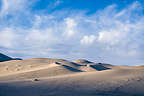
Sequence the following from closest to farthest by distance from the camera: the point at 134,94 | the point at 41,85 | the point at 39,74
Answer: the point at 134,94 → the point at 41,85 → the point at 39,74

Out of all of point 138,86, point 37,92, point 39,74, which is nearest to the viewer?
point 37,92

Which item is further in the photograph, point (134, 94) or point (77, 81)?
point (77, 81)

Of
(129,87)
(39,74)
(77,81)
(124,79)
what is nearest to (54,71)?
(39,74)

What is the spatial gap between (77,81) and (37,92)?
15.0 feet

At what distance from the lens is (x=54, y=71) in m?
23.6

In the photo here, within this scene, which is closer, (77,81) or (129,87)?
(129,87)

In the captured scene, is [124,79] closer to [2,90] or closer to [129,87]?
[129,87]

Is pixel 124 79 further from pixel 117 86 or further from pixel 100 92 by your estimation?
pixel 100 92

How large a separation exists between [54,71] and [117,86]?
10975 mm

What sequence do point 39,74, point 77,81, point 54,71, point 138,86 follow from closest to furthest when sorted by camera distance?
point 138,86 < point 77,81 < point 39,74 < point 54,71

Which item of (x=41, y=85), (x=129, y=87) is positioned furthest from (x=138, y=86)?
(x=41, y=85)

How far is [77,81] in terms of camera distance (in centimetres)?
1559

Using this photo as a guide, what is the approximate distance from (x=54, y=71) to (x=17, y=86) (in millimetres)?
10534

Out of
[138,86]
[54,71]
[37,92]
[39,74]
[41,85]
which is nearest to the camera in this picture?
[37,92]
